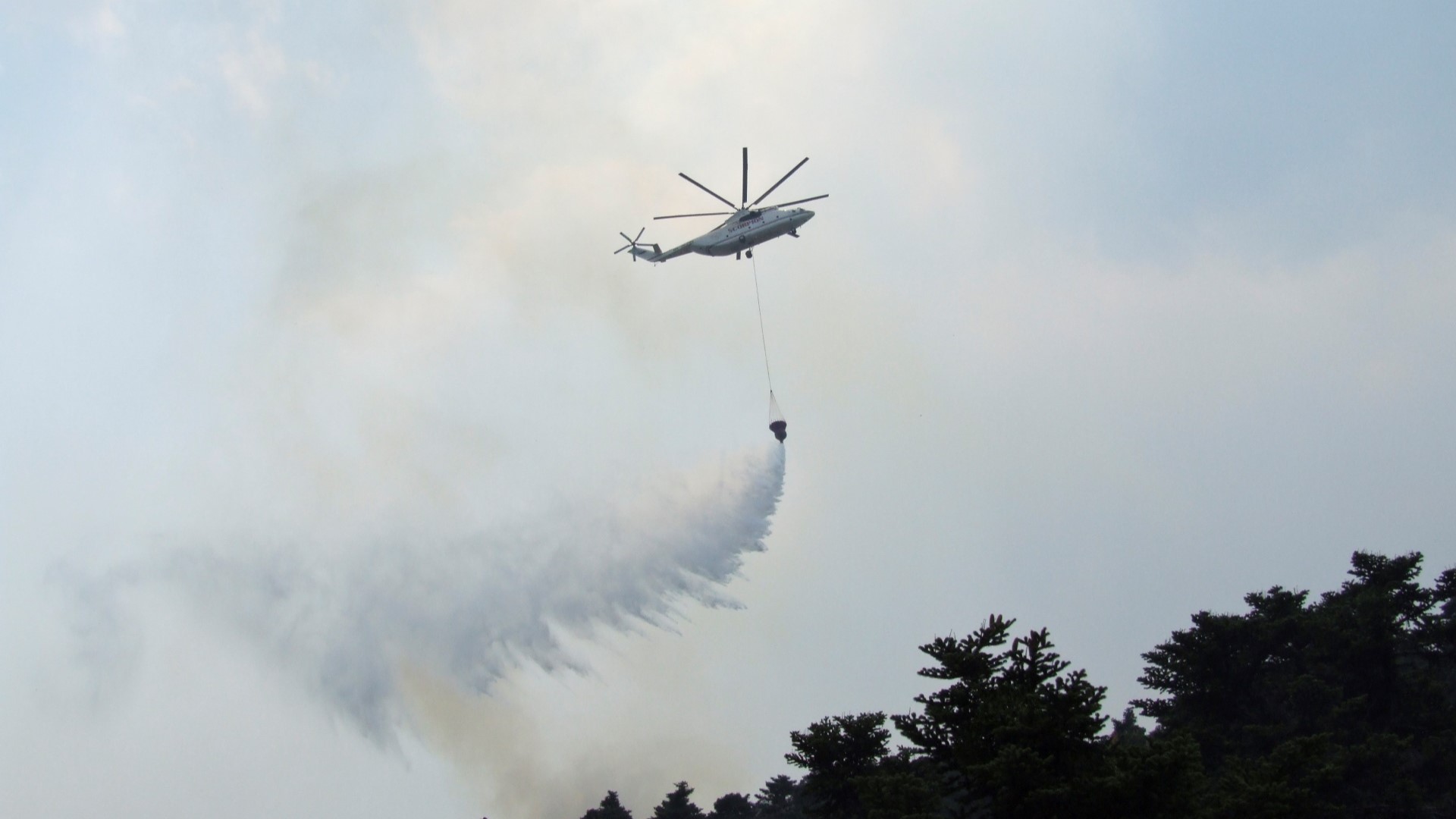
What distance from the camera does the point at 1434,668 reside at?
6912 centimetres

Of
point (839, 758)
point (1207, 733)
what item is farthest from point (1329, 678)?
point (839, 758)

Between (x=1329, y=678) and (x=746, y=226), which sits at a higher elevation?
(x=746, y=226)

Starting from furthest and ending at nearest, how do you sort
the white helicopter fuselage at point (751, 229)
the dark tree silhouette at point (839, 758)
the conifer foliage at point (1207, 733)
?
the white helicopter fuselage at point (751, 229)
the dark tree silhouette at point (839, 758)
the conifer foliage at point (1207, 733)

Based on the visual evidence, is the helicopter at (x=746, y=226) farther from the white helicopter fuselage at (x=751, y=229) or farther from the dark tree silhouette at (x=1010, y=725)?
the dark tree silhouette at (x=1010, y=725)

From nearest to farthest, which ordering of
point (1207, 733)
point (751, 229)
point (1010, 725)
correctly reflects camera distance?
point (1010, 725), point (1207, 733), point (751, 229)

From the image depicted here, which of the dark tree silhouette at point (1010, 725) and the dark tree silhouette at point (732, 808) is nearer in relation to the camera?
the dark tree silhouette at point (1010, 725)

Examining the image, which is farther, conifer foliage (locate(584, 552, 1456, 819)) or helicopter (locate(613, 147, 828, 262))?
helicopter (locate(613, 147, 828, 262))

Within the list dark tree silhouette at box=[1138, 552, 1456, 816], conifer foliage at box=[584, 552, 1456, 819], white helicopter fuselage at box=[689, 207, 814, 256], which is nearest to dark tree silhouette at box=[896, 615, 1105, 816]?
conifer foliage at box=[584, 552, 1456, 819]

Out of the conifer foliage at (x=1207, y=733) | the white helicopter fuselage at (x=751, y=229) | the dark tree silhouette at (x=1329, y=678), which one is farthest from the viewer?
the white helicopter fuselage at (x=751, y=229)

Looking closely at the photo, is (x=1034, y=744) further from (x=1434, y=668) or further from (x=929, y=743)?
(x=1434, y=668)

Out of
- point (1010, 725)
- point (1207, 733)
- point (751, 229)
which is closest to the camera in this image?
point (1010, 725)

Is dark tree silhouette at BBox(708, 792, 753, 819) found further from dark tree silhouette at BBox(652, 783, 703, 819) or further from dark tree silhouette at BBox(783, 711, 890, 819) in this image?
dark tree silhouette at BBox(783, 711, 890, 819)

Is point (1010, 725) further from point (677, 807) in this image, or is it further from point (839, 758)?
point (677, 807)

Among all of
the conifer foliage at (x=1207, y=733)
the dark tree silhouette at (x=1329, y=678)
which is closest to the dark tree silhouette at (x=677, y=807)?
the conifer foliage at (x=1207, y=733)
